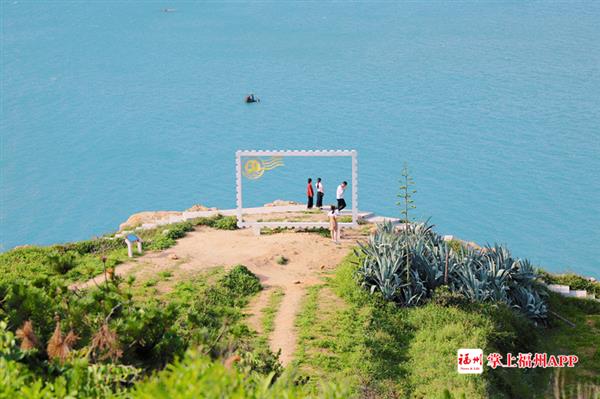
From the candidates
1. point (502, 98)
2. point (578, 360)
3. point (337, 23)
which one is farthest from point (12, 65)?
point (578, 360)

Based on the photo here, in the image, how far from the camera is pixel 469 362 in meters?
15.4

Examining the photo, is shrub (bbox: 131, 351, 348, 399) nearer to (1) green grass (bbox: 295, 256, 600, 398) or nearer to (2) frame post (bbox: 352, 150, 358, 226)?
(1) green grass (bbox: 295, 256, 600, 398)

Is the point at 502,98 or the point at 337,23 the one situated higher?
the point at 337,23

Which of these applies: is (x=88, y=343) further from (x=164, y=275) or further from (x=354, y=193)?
(x=354, y=193)

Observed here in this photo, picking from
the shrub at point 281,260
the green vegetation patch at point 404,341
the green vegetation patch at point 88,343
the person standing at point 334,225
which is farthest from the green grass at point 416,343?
the person standing at point 334,225

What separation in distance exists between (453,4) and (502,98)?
19218 mm

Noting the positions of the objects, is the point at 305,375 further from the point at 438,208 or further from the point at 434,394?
the point at 438,208

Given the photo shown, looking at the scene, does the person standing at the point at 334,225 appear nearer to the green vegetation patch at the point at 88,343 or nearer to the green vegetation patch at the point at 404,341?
the green vegetation patch at the point at 404,341

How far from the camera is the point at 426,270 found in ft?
62.1

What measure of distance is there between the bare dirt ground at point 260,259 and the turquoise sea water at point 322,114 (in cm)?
896

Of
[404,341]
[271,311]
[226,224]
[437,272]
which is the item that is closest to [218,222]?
[226,224]

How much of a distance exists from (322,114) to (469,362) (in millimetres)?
23994

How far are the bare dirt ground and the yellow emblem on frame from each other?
147 cm

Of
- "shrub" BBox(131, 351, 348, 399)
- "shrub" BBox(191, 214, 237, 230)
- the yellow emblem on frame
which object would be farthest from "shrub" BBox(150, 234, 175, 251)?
"shrub" BBox(131, 351, 348, 399)
